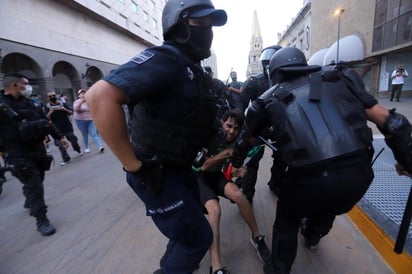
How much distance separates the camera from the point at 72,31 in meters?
15.0

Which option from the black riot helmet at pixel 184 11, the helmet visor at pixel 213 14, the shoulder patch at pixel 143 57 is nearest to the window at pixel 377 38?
the helmet visor at pixel 213 14

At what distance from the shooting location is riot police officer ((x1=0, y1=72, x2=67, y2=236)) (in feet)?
8.43

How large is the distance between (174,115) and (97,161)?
17.0 feet

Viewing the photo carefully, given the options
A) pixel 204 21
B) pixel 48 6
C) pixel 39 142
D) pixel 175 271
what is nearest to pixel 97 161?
pixel 39 142

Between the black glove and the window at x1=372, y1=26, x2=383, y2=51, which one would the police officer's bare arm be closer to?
the black glove

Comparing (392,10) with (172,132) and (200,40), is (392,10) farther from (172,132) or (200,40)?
(172,132)

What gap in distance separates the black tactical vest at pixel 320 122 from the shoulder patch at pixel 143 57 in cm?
80

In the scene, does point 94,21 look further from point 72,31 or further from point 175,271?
point 175,271

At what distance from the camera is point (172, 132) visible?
120cm

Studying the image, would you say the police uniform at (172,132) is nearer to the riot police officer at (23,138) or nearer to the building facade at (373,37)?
the riot police officer at (23,138)

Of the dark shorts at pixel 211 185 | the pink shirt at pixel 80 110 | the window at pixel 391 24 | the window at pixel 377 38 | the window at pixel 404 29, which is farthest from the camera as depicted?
the window at pixel 377 38

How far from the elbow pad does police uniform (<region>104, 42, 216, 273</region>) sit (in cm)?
105

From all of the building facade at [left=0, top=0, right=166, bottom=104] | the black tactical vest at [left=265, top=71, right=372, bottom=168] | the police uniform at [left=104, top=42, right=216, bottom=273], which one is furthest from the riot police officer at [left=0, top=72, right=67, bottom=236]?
the building facade at [left=0, top=0, right=166, bottom=104]

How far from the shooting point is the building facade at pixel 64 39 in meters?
11.0
